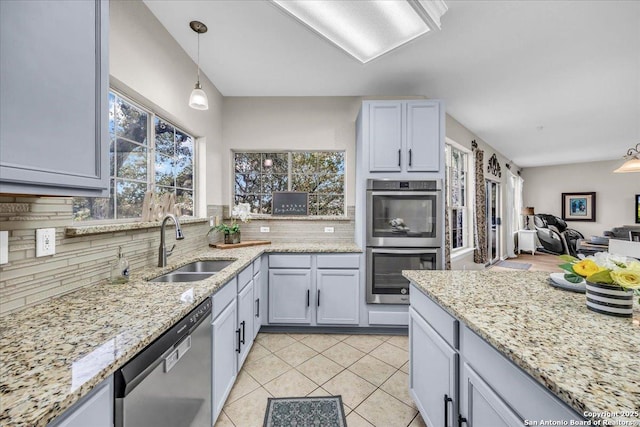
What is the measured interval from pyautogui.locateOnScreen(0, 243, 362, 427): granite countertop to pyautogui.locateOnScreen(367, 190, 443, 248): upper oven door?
167cm

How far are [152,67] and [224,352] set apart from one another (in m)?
2.05

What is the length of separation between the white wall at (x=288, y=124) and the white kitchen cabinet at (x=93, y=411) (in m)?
2.69

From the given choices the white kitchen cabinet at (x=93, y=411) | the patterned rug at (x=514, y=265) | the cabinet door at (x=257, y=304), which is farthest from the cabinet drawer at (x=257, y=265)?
the patterned rug at (x=514, y=265)

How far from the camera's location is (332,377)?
2.00m

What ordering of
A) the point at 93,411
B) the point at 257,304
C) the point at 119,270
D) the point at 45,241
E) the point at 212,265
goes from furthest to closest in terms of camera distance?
the point at 257,304, the point at 212,265, the point at 119,270, the point at 45,241, the point at 93,411

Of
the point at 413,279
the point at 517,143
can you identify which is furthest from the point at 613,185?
the point at 413,279

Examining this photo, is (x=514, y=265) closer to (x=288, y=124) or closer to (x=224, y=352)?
(x=288, y=124)

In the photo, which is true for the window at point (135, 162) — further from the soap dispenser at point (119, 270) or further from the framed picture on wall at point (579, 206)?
the framed picture on wall at point (579, 206)

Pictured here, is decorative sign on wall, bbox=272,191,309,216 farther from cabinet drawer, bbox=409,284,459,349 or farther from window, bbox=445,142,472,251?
window, bbox=445,142,472,251

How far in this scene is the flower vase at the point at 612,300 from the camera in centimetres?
97

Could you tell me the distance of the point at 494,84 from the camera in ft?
9.66

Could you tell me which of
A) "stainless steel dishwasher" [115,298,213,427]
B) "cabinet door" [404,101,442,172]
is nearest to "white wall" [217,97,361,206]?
"cabinet door" [404,101,442,172]

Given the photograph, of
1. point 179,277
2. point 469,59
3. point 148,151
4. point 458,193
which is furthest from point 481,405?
point 458,193

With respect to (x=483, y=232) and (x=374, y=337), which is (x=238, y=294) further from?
(x=483, y=232)
